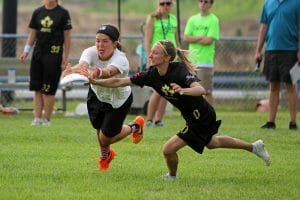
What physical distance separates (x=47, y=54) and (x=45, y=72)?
26 cm

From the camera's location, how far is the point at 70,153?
423 inches

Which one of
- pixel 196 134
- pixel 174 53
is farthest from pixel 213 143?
pixel 174 53

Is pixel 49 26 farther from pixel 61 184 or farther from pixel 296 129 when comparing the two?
pixel 61 184

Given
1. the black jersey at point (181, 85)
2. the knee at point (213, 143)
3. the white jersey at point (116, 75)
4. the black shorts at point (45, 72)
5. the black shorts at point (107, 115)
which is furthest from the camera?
the black shorts at point (45, 72)

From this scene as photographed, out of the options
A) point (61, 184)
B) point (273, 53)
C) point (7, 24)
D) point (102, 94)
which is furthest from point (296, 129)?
point (7, 24)

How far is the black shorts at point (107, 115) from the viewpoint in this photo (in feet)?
32.0

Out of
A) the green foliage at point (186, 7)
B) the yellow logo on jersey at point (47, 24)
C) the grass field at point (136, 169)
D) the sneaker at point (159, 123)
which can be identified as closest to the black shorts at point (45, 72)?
the yellow logo on jersey at point (47, 24)

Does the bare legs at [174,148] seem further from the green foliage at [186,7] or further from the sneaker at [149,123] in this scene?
the green foliage at [186,7]

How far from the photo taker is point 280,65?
13492mm

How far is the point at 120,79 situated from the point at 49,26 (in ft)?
17.5

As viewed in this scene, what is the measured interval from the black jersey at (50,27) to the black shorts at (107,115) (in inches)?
173

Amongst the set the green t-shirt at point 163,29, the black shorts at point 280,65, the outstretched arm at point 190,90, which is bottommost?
the black shorts at point 280,65

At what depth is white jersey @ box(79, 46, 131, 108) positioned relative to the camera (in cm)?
955

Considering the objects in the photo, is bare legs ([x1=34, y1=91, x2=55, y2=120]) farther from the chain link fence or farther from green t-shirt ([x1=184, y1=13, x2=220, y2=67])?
the chain link fence
